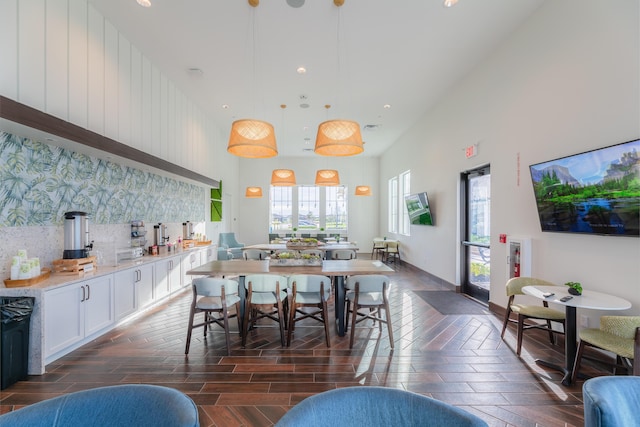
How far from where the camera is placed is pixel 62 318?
9.62 feet

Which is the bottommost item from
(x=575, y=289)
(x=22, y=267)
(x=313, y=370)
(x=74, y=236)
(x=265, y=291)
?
(x=313, y=370)

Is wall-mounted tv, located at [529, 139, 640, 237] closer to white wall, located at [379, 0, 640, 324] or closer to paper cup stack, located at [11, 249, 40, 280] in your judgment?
white wall, located at [379, 0, 640, 324]

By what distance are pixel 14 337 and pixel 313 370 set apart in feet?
8.85

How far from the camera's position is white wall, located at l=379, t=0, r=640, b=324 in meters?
2.66

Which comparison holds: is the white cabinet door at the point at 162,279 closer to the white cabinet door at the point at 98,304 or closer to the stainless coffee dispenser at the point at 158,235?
the stainless coffee dispenser at the point at 158,235

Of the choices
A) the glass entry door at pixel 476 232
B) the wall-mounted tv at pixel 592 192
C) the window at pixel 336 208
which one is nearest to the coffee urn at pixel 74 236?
the wall-mounted tv at pixel 592 192

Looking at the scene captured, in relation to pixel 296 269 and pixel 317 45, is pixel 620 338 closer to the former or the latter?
pixel 296 269

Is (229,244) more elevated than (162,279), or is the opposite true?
(229,244)

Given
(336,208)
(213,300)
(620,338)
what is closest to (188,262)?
(213,300)

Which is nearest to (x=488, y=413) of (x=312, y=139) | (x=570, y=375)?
(x=570, y=375)

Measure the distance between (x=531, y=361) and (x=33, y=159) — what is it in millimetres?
5746

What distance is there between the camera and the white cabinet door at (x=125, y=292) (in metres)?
3.73

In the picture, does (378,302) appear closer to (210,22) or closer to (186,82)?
(210,22)

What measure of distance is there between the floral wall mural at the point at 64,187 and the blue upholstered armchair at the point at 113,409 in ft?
9.98
